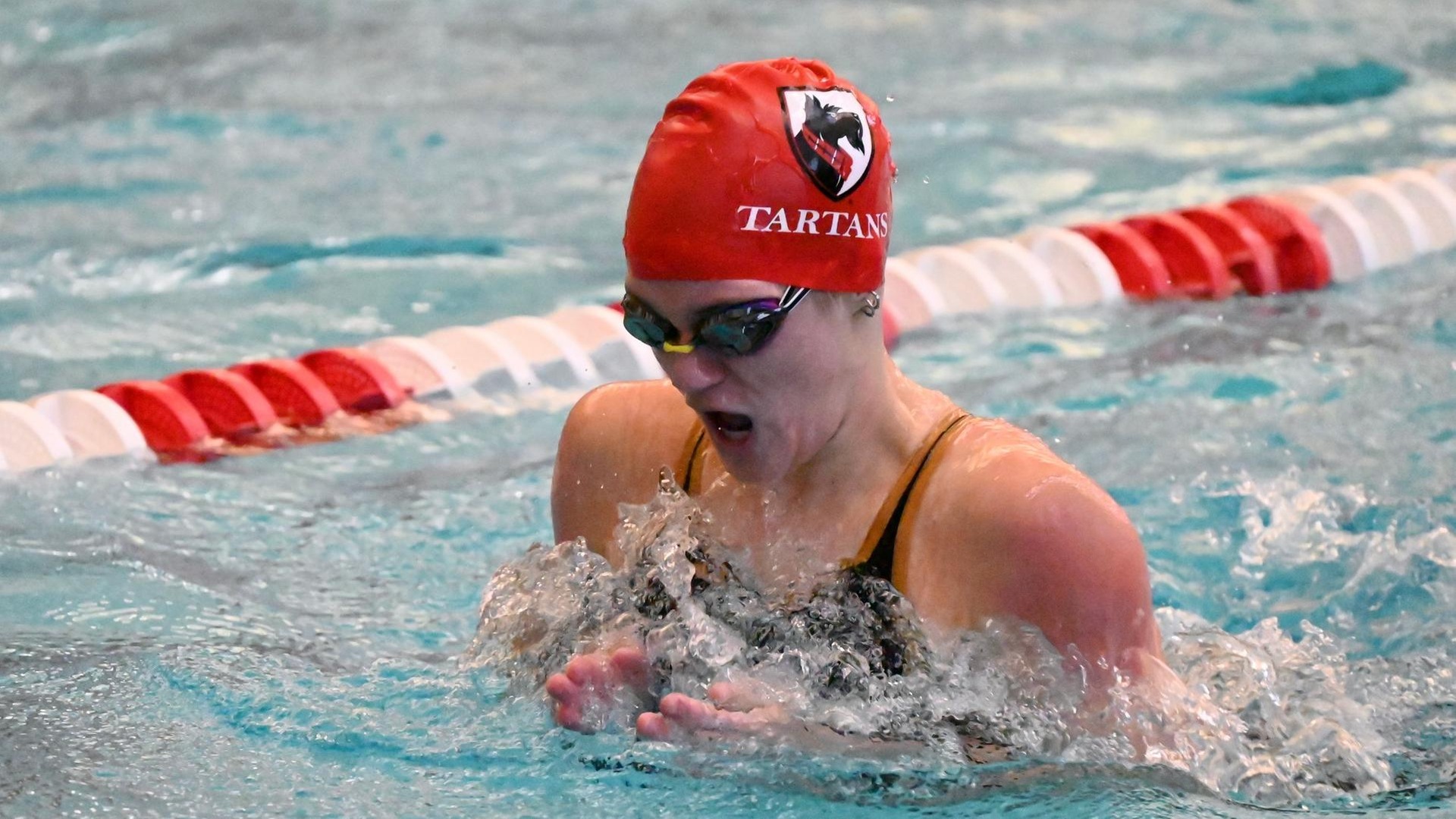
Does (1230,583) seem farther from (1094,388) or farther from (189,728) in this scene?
(189,728)

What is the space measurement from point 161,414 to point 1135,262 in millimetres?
3078

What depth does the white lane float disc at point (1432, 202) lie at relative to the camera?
225 inches

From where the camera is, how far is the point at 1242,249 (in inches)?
214

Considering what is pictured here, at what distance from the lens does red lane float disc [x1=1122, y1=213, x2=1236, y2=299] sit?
530 cm

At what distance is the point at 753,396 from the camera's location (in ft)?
6.70

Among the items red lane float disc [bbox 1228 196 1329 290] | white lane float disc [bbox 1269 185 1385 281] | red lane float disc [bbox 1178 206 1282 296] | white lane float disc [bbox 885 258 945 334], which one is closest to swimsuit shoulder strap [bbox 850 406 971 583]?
white lane float disc [bbox 885 258 945 334]

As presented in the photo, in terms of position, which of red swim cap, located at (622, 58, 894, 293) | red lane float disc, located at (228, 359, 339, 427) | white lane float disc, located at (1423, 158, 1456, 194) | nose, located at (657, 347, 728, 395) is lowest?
red lane float disc, located at (228, 359, 339, 427)

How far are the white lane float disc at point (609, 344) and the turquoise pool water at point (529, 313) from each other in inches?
12.8

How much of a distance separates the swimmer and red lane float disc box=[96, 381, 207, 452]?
2.30 m

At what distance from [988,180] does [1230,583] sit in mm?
3546

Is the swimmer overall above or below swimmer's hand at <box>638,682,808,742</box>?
above

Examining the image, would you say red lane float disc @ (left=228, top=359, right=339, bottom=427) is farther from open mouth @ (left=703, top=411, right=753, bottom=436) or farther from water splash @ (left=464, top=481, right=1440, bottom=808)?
open mouth @ (left=703, top=411, right=753, bottom=436)

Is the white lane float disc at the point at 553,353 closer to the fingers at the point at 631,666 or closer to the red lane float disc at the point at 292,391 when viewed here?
the red lane float disc at the point at 292,391

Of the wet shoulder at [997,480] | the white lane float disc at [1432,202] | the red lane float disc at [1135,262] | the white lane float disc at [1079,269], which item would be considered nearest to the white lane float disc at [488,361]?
the white lane float disc at [1079,269]
